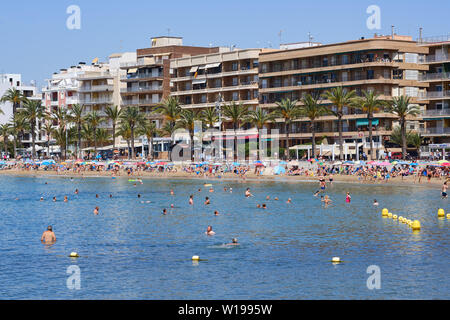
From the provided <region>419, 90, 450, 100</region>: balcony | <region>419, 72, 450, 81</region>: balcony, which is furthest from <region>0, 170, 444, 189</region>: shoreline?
<region>419, 72, 450, 81</region>: balcony

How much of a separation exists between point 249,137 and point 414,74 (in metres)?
28.5

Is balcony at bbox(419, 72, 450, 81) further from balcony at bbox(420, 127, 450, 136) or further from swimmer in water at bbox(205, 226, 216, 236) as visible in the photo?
swimmer in water at bbox(205, 226, 216, 236)

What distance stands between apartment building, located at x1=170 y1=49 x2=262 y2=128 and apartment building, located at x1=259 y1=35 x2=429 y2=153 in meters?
7.76

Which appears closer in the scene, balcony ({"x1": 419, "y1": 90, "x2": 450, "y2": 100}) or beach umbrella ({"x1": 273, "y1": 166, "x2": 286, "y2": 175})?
beach umbrella ({"x1": 273, "y1": 166, "x2": 286, "y2": 175})

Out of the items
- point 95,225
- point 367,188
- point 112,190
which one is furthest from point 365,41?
point 95,225

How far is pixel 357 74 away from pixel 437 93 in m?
12.7

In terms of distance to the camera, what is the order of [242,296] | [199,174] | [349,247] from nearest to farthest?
[242,296] < [349,247] < [199,174]

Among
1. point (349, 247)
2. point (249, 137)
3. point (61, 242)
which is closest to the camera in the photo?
point (349, 247)

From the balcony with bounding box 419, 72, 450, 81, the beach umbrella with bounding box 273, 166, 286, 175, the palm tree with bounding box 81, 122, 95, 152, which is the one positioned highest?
the balcony with bounding box 419, 72, 450, 81

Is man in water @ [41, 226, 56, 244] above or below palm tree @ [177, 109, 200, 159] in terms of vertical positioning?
below

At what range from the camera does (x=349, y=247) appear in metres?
40.5

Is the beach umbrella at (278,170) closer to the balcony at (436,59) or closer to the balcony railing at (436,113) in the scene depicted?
the balcony railing at (436,113)

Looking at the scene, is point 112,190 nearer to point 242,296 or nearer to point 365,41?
point 365,41

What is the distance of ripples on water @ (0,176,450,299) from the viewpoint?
101ft
